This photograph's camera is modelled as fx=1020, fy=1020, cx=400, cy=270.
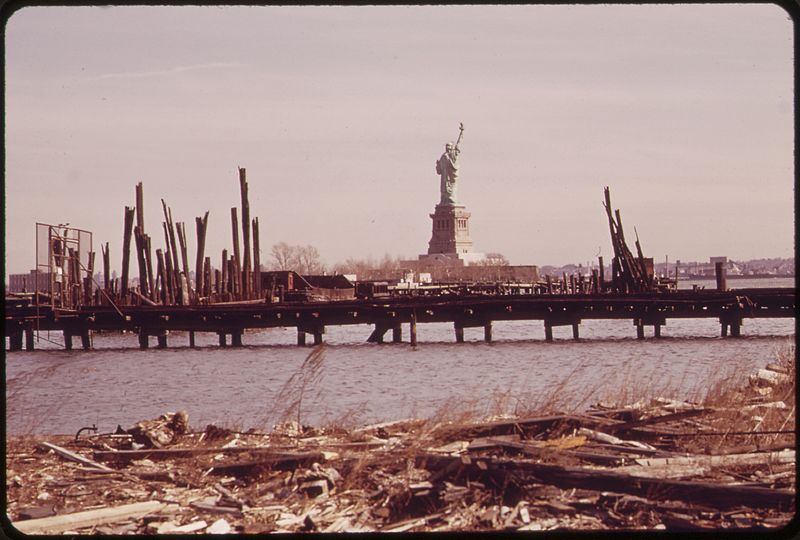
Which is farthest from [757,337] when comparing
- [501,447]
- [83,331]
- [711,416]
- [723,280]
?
[501,447]

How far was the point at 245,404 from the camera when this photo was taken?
64.7 ft

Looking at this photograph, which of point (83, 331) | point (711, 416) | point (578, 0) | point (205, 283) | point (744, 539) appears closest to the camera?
point (744, 539)

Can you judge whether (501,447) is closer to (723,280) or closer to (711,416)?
(711,416)

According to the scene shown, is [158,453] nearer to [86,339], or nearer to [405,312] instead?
[405,312]

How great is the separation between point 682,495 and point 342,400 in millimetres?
12282

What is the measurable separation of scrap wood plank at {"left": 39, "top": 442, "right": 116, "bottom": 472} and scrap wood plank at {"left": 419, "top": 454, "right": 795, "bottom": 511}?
3369 millimetres

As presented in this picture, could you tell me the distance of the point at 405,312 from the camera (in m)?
35.0

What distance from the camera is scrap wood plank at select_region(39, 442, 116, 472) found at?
9.82 meters

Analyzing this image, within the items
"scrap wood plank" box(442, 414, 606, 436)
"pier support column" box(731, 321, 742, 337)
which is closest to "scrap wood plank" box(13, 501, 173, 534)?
"scrap wood plank" box(442, 414, 606, 436)

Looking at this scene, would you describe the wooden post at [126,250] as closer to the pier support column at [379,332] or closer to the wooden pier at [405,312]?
the wooden pier at [405,312]

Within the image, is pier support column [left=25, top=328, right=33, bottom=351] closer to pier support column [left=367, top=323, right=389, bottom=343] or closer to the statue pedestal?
pier support column [left=367, top=323, right=389, bottom=343]

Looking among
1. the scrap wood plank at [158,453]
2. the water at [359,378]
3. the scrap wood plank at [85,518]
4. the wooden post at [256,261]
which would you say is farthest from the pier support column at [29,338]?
the scrap wood plank at [85,518]

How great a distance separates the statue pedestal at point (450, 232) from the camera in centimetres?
12456

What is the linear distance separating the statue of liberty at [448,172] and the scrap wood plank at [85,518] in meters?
120
